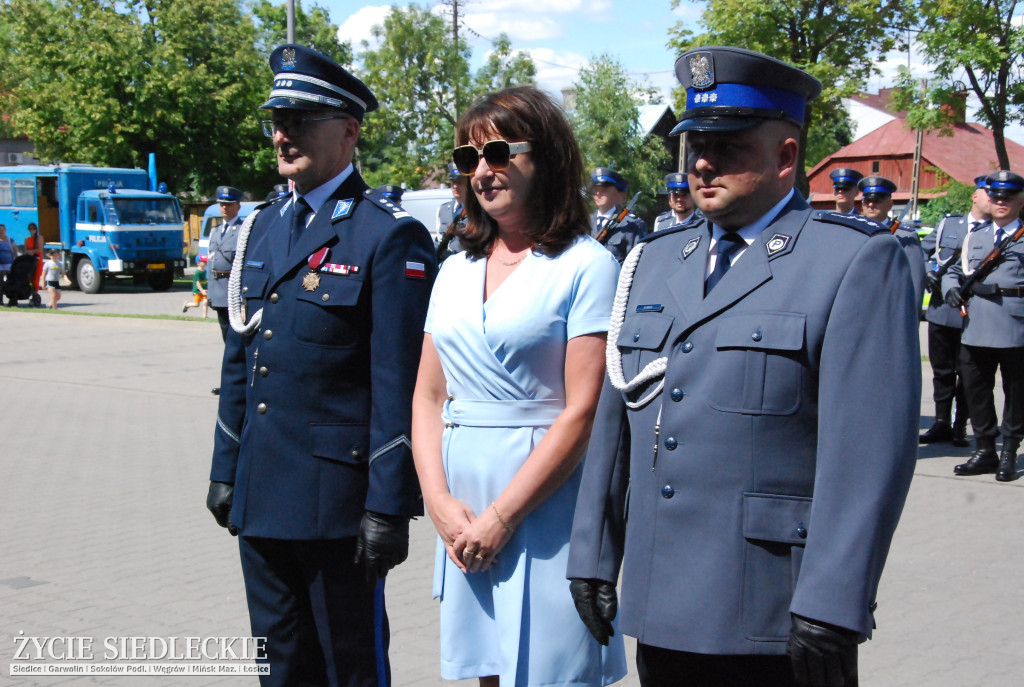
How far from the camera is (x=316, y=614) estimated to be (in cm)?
292

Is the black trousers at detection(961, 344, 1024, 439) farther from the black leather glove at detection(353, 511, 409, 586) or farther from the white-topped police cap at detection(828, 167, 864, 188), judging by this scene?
the black leather glove at detection(353, 511, 409, 586)

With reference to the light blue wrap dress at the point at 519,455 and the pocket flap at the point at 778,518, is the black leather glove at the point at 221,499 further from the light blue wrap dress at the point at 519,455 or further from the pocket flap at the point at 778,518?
the pocket flap at the point at 778,518

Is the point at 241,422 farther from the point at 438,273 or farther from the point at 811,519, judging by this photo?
the point at 811,519

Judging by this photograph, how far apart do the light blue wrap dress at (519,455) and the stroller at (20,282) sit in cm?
2249

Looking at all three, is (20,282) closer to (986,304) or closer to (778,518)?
(986,304)

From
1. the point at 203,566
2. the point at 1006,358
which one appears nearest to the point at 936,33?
the point at 1006,358

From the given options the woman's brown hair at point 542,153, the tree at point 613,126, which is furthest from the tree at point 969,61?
the tree at point 613,126

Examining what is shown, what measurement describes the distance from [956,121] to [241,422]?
18135 mm

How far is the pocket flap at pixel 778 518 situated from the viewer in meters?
2.03

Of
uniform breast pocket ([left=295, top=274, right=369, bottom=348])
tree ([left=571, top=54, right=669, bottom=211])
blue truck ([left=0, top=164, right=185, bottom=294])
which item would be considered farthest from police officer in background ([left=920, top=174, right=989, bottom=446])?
tree ([left=571, top=54, right=669, bottom=211])

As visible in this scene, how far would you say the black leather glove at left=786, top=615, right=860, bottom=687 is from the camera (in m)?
1.91

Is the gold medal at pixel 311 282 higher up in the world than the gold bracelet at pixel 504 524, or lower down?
higher up

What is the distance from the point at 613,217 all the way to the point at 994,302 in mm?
3793

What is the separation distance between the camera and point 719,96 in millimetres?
2184
